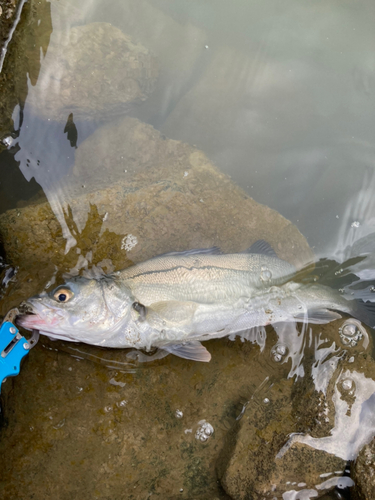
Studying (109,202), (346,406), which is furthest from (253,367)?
(109,202)

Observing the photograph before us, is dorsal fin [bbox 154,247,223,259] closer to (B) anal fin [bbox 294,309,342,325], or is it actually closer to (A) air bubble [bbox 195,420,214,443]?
(B) anal fin [bbox 294,309,342,325]

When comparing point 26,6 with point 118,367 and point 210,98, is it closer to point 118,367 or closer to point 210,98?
point 210,98

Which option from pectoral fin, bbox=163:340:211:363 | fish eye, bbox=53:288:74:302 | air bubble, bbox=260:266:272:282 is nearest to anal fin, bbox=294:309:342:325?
air bubble, bbox=260:266:272:282

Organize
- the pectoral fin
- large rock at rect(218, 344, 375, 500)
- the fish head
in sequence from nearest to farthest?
the fish head
large rock at rect(218, 344, 375, 500)
the pectoral fin

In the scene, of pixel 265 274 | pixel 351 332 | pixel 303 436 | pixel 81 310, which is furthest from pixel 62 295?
pixel 351 332

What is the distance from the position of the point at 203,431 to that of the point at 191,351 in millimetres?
749

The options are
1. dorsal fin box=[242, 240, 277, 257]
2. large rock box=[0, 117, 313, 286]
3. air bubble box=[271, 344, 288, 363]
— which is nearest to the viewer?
large rock box=[0, 117, 313, 286]

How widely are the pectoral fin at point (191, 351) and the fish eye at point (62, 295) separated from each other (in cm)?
100

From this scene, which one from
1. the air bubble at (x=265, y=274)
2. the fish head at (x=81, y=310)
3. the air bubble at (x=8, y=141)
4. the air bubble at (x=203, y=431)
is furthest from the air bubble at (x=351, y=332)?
the air bubble at (x=8, y=141)

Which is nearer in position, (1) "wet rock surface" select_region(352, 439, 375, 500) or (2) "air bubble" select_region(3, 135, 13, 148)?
(1) "wet rock surface" select_region(352, 439, 375, 500)

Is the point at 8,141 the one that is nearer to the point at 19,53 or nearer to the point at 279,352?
the point at 19,53

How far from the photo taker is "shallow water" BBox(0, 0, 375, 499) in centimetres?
289

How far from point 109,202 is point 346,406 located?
2.97m

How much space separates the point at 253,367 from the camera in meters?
3.27
